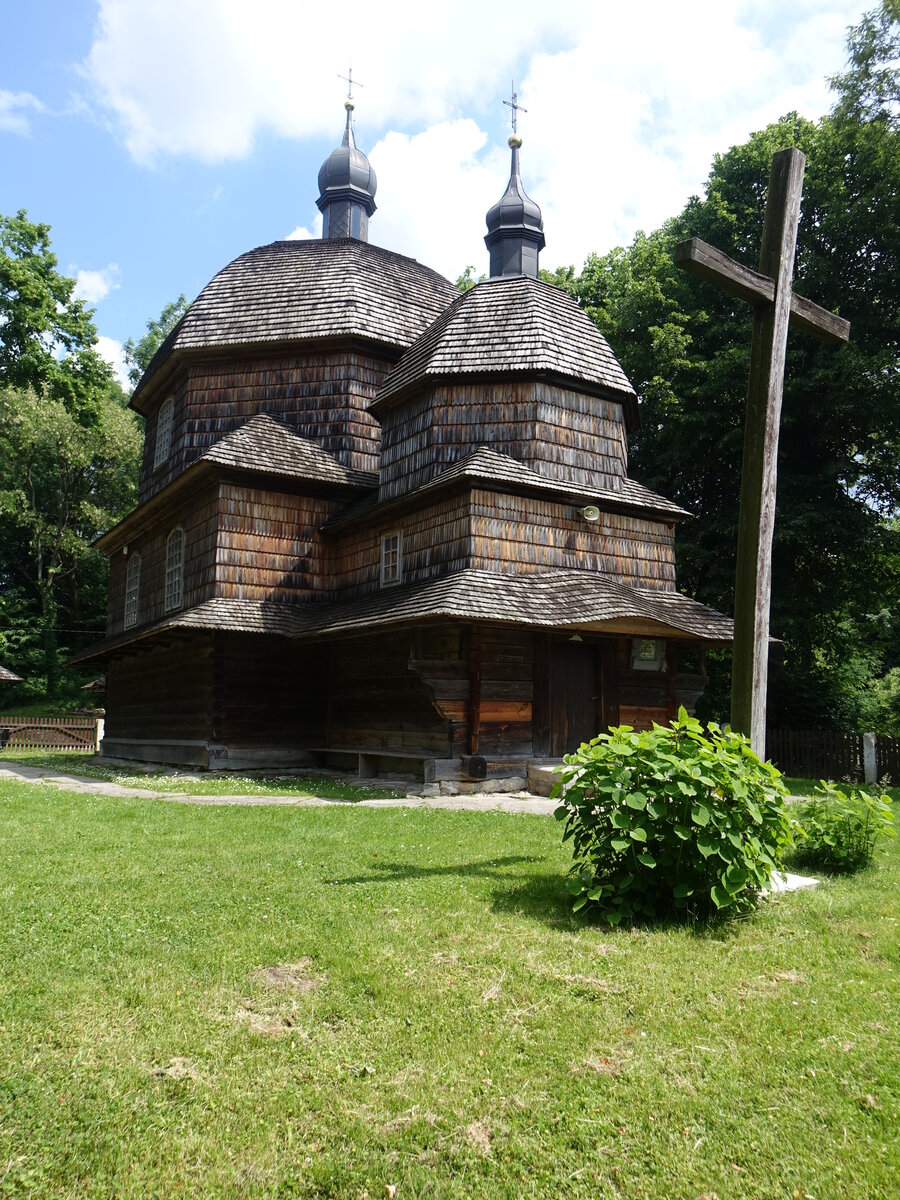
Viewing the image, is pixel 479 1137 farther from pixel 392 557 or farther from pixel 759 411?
pixel 392 557

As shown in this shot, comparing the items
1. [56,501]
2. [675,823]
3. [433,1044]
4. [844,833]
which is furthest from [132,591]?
[433,1044]

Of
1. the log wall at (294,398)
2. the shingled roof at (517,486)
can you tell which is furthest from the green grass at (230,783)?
the log wall at (294,398)

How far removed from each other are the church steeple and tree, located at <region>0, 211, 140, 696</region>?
21.7 m

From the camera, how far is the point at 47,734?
30047 millimetres

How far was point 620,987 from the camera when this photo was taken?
4340 millimetres

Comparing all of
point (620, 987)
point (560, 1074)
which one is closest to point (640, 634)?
point (620, 987)

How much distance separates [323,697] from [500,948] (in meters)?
13.9

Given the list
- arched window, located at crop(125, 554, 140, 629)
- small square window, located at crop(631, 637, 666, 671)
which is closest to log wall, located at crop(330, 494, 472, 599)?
small square window, located at crop(631, 637, 666, 671)

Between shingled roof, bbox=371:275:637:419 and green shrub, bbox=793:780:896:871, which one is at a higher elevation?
shingled roof, bbox=371:275:637:419

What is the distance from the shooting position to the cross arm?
6309mm

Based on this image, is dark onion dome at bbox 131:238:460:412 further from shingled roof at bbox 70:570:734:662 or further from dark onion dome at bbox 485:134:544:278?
shingled roof at bbox 70:570:734:662

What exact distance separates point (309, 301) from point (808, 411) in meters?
14.1

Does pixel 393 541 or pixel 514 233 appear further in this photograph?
pixel 514 233

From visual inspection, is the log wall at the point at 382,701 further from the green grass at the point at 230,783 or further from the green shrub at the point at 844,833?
the green shrub at the point at 844,833
